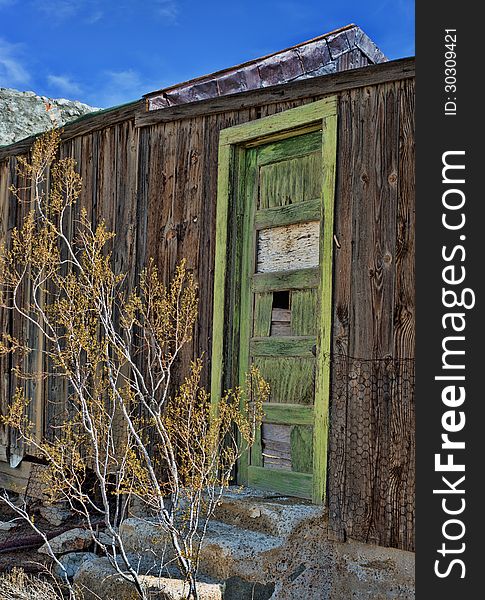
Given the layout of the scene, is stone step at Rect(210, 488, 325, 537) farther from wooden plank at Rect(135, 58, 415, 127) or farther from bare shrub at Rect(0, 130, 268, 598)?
wooden plank at Rect(135, 58, 415, 127)

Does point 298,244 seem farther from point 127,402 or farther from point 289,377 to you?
point 127,402

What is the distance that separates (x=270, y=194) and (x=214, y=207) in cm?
41

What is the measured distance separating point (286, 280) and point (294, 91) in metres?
1.22

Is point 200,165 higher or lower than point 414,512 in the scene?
higher

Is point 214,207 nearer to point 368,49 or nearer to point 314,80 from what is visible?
point 314,80

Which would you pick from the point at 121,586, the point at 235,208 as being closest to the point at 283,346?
the point at 235,208

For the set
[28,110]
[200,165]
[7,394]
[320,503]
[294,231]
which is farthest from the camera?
[28,110]

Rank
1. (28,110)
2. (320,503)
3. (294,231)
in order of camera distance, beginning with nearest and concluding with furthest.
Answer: (320,503)
(294,231)
(28,110)

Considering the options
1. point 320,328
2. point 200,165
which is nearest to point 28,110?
point 200,165

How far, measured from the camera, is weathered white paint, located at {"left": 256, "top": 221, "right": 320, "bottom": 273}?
5.24 meters

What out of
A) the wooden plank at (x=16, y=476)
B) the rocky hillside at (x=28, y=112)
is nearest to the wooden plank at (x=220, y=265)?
the wooden plank at (x=16, y=476)

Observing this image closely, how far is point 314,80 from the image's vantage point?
509 centimetres

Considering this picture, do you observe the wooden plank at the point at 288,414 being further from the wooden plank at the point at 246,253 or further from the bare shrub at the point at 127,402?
the wooden plank at the point at 246,253

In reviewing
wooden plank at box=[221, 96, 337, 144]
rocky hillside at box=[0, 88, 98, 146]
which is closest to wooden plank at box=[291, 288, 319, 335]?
wooden plank at box=[221, 96, 337, 144]
